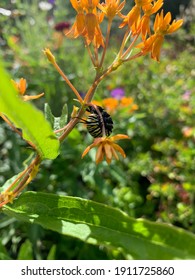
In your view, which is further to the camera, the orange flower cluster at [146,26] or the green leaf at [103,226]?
the orange flower cluster at [146,26]

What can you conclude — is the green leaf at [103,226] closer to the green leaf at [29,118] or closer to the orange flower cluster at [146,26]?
the green leaf at [29,118]

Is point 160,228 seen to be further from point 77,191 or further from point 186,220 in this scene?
point 186,220

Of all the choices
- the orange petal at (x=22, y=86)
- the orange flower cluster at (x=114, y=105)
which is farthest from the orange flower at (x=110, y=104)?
the orange petal at (x=22, y=86)

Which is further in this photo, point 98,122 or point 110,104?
point 110,104

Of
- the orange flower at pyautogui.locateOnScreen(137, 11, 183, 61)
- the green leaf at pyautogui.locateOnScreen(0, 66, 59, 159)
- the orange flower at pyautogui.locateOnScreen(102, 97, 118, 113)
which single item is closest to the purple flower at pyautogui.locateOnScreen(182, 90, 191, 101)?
the orange flower at pyautogui.locateOnScreen(102, 97, 118, 113)

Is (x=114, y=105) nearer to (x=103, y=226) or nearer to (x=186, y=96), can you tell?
(x=186, y=96)

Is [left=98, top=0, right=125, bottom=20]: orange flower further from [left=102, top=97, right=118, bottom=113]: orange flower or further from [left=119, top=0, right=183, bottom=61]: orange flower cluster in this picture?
[left=102, top=97, right=118, bottom=113]: orange flower

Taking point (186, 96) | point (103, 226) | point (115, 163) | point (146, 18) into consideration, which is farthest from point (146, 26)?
point (186, 96)
